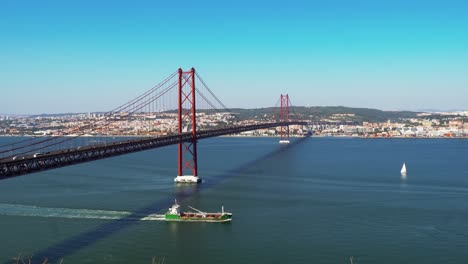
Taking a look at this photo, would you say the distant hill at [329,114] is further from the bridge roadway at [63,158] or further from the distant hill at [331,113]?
the bridge roadway at [63,158]

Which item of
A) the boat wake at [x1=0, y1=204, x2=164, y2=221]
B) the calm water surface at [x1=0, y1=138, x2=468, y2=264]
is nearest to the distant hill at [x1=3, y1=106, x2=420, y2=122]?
the calm water surface at [x1=0, y1=138, x2=468, y2=264]

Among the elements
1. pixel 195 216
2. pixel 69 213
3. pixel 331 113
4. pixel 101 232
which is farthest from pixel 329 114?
pixel 101 232

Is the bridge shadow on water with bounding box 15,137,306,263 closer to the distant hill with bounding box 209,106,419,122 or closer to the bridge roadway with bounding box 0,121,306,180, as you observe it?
the bridge roadway with bounding box 0,121,306,180

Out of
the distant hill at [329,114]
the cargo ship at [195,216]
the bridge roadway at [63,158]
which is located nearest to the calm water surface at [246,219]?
the cargo ship at [195,216]

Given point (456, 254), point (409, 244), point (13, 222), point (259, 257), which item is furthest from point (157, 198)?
point (456, 254)

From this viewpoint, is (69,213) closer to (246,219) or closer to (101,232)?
(101,232)
